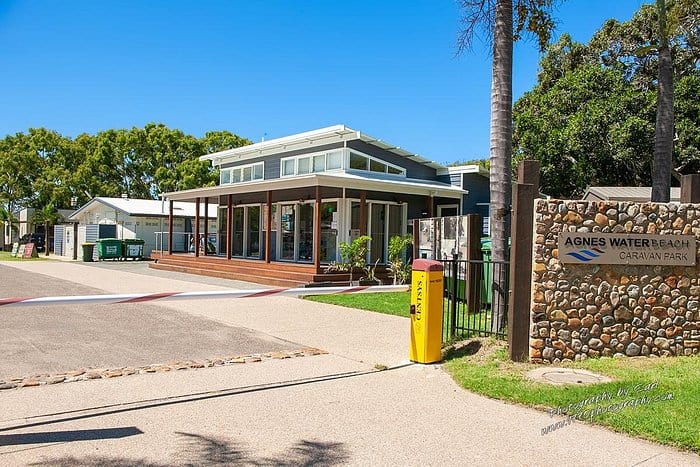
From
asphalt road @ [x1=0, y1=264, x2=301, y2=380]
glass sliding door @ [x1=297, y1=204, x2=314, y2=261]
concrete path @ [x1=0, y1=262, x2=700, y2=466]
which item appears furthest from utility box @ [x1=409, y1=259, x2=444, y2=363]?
glass sliding door @ [x1=297, y1=204, x2=314, y2=261]

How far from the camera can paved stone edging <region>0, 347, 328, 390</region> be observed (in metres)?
6.52

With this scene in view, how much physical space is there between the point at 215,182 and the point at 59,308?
36192mm

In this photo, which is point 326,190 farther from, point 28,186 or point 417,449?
point 28,186

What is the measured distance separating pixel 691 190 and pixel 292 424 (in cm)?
621

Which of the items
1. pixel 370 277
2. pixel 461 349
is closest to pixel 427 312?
pixel 461 349

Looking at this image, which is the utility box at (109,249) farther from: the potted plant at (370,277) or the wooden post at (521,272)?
the wooden post at (521,272)

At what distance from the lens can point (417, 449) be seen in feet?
15.1

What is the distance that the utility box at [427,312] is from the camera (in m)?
7.50

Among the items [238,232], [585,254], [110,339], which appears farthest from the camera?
[238,232]

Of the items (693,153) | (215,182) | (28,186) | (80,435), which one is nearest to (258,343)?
(80,435)

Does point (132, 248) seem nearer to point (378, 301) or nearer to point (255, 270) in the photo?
point (255, 270)

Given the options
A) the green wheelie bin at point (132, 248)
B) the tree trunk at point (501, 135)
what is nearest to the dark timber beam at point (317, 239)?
the tree trunk at point (501, 135)

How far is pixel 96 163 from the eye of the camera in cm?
4944

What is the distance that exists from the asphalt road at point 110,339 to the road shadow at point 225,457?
3.15 meters
